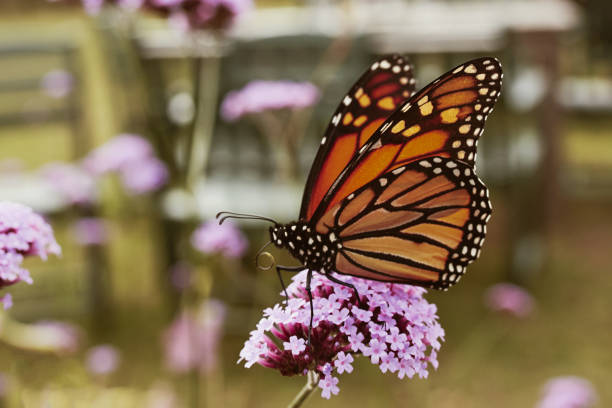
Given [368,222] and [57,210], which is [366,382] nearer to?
[57,210]

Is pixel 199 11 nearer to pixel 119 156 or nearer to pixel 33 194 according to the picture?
pixel 119 156

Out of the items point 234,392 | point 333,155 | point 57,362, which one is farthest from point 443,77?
point 57,362

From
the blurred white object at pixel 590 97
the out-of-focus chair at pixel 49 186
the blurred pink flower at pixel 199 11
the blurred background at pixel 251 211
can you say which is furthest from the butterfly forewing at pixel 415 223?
the blurred white object at pixel 590 97

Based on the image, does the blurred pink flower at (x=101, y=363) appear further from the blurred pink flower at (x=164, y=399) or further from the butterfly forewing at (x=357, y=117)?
the butterfly forewing at (x=357, y=117)

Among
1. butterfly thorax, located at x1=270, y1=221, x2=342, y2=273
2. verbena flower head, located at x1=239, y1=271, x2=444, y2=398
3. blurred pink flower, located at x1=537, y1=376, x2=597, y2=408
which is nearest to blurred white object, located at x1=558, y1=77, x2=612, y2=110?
blurred pink flower, located at x1=537, y1=376, x2=597, y2=408

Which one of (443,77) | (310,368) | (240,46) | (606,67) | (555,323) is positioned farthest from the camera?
(606,67)

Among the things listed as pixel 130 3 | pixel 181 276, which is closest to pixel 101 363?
pixel 181 276

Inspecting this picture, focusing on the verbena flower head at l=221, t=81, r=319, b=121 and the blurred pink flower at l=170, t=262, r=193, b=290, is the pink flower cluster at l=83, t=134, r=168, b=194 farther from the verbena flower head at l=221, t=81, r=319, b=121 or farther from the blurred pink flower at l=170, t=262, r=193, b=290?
the verbena flower head at l=221, t=81, r=319, b=121

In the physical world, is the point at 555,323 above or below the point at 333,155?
above

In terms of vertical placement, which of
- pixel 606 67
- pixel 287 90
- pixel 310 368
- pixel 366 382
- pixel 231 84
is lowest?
pixel 310 368
